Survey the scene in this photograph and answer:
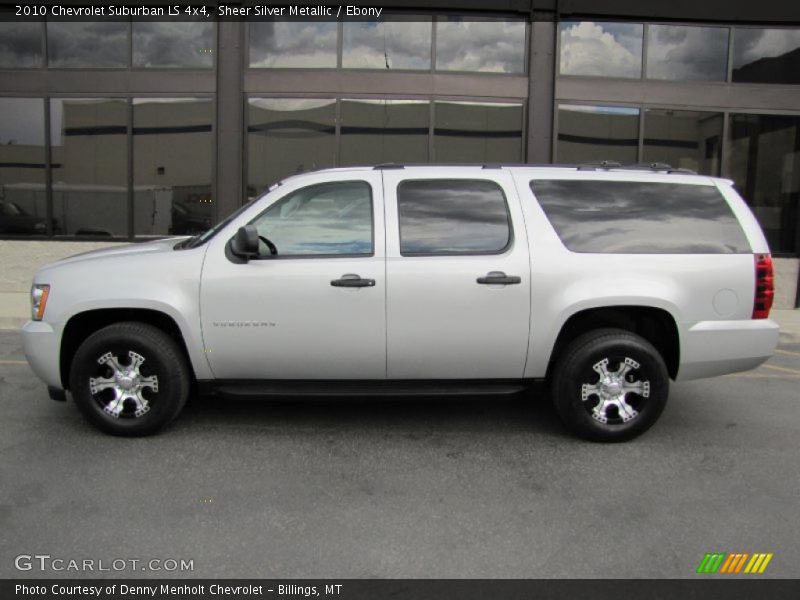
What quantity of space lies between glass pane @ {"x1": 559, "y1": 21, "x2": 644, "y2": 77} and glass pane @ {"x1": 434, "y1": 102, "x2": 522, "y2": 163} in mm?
1248

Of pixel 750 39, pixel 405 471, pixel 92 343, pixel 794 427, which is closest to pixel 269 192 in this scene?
pixel 92 343

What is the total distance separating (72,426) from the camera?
4855 millimetres

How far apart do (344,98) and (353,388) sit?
809 centimetres

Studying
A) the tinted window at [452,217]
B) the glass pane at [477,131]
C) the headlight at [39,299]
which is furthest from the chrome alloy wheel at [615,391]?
the glass pane at [477,131]

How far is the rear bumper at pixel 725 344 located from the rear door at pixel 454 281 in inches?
45.2

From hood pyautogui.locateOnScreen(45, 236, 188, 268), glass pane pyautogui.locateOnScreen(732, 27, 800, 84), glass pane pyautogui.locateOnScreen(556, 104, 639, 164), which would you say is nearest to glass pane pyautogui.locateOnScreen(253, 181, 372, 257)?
hood pyautogui.locateOnScreen(45, 236, 188, 268)

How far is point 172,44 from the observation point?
11602mm

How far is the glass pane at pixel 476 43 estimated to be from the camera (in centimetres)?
1163

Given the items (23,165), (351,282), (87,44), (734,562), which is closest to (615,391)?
(734,562)

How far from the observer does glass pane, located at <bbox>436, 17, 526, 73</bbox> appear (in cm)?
1163

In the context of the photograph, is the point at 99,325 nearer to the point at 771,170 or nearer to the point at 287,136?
the point at 287,136

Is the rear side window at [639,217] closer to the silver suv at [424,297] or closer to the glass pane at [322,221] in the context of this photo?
the silver suv at [424,297]

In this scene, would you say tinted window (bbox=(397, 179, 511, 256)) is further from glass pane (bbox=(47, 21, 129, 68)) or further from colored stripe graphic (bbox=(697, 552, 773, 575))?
glass pane (bbox=(47, 21, 129, 68))
